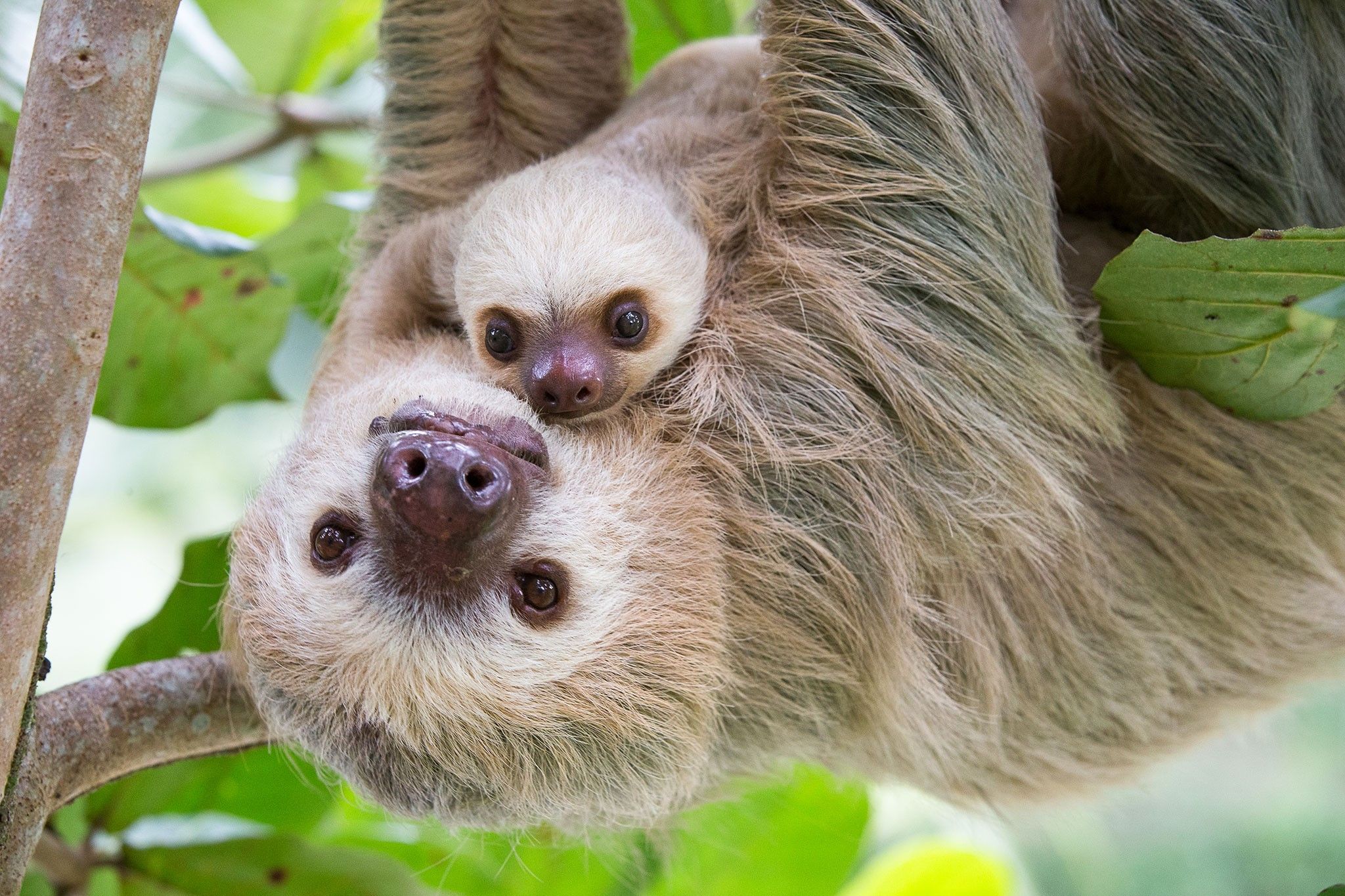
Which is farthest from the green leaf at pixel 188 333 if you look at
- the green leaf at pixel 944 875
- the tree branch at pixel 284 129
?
the green leaf at pixel 944 875

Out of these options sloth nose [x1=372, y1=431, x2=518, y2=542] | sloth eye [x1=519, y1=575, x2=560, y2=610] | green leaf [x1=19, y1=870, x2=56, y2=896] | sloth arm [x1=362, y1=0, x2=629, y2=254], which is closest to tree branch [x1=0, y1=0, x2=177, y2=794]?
sloth nose [x1=372, y1=431, x2=518, y2=542]

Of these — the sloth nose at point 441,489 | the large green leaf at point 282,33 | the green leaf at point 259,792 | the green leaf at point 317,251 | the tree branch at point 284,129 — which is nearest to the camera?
the sloth nose at point 441,489

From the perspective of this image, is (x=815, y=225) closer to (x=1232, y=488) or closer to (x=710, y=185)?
(x=710, y=185)

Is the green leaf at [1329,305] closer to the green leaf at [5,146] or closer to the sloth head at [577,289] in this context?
the sloth head at [577,289]

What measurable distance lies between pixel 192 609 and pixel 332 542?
2.87ft

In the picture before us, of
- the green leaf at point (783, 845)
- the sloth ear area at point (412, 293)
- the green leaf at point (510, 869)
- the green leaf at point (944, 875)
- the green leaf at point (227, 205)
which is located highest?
the sloth ear area at point (412, 293)

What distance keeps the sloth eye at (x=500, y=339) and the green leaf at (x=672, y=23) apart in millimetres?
1749

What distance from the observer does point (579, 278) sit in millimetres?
2918

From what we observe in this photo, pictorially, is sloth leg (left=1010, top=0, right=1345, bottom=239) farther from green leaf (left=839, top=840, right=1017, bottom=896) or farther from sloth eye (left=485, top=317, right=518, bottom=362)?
green leaf (left=839, top=840, right=1017, bottom=896)

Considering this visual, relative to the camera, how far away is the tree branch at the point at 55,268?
2.11 m

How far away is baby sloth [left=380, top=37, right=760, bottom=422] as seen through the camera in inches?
113

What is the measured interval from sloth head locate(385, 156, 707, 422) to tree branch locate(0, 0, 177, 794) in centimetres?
93

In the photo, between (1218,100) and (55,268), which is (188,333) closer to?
(55,268)

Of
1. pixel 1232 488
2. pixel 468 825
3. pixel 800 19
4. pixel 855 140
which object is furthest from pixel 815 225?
pixel 468 825
